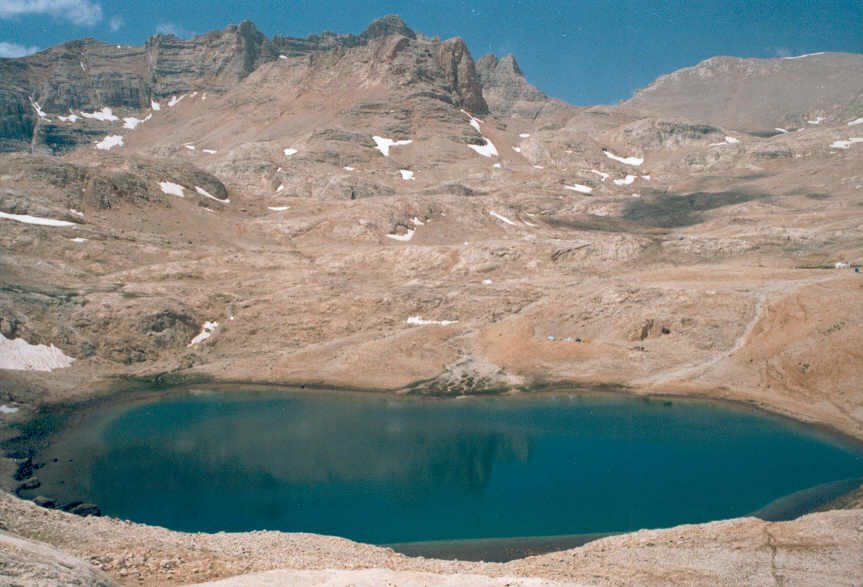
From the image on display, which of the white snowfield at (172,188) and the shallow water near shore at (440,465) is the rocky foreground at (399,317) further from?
the shallow water near shore at (440,465)

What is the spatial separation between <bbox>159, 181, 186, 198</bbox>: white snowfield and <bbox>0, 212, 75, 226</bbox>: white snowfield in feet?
87.4

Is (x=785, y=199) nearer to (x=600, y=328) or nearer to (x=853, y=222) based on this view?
(x=853, y=222)

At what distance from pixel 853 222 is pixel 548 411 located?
8250 cm

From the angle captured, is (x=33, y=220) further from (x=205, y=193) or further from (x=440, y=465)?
(x=440, y=465)

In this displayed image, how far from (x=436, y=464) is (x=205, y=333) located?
45189mm

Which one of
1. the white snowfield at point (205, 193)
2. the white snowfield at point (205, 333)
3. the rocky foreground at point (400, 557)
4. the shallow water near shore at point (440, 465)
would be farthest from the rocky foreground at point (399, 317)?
the shallow water near shore at point (440, 465)

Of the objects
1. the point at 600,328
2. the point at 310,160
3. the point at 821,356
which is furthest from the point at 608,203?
the point at 821,356

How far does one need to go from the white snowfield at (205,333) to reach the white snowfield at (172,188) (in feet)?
187

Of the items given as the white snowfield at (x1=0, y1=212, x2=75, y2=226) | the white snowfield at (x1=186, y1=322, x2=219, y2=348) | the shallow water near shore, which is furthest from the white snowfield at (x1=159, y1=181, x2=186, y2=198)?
the shallow water near shore

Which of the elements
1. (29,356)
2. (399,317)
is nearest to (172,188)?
(29,356)

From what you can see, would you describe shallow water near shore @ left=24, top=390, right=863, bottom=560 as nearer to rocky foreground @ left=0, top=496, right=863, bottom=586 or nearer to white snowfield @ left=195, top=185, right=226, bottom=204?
rocky foreground @ left=0, top=496, right=863, bottom=586

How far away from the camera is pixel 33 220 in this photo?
346 ft

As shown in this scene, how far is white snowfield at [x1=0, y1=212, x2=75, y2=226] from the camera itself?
341 ft

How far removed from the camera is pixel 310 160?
602ft
